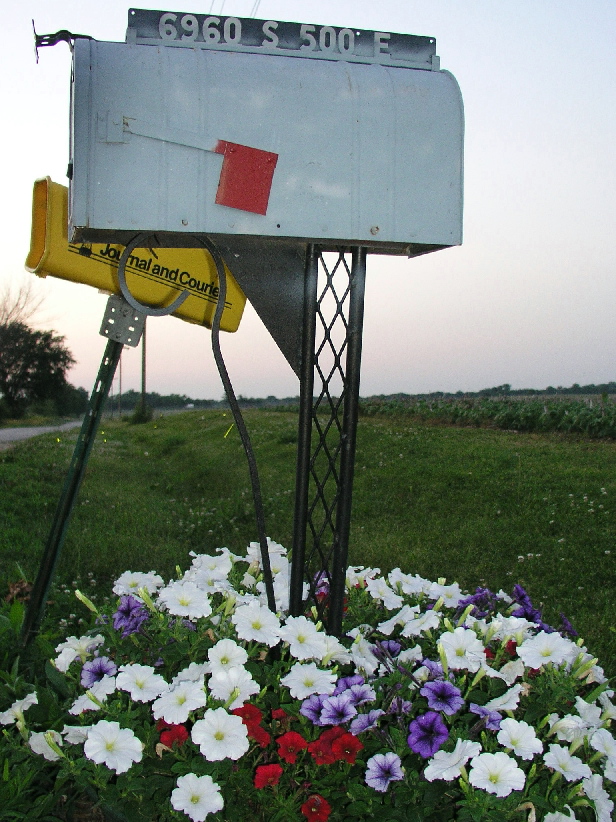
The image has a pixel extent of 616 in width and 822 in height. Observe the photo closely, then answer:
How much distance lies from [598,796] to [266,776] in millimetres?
934

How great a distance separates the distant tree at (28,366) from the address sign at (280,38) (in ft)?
125

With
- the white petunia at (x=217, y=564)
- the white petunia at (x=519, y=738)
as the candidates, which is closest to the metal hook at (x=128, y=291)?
the white petunia at (x=217, y=564)

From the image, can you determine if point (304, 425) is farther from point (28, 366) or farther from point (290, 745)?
point (28, 366)

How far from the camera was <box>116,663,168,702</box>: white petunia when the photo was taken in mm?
1906

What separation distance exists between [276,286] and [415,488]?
6281 mm

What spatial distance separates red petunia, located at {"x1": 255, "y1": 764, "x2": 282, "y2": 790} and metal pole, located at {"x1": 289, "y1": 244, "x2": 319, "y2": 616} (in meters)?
0.72

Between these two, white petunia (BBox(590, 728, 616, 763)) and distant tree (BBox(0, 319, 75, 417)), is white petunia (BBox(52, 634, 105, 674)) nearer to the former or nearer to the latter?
white petunia (BBox(590, 728, 616, 763))

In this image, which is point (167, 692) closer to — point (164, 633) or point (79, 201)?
point (164, 633)

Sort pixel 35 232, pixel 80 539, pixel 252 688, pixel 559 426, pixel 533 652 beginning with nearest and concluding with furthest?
pixel 252 688 → pixel 533 652 → pixel 35 232 → pixel 80 539 → pixel 559 426

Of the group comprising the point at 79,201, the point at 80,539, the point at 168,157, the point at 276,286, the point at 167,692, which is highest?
the point at 168,157

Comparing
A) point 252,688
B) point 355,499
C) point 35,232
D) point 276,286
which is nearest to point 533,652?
point 252,688

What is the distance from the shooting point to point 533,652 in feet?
6.75

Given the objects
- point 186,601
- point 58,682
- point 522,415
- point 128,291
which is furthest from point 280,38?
point 522,415

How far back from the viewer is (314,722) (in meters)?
1.92
